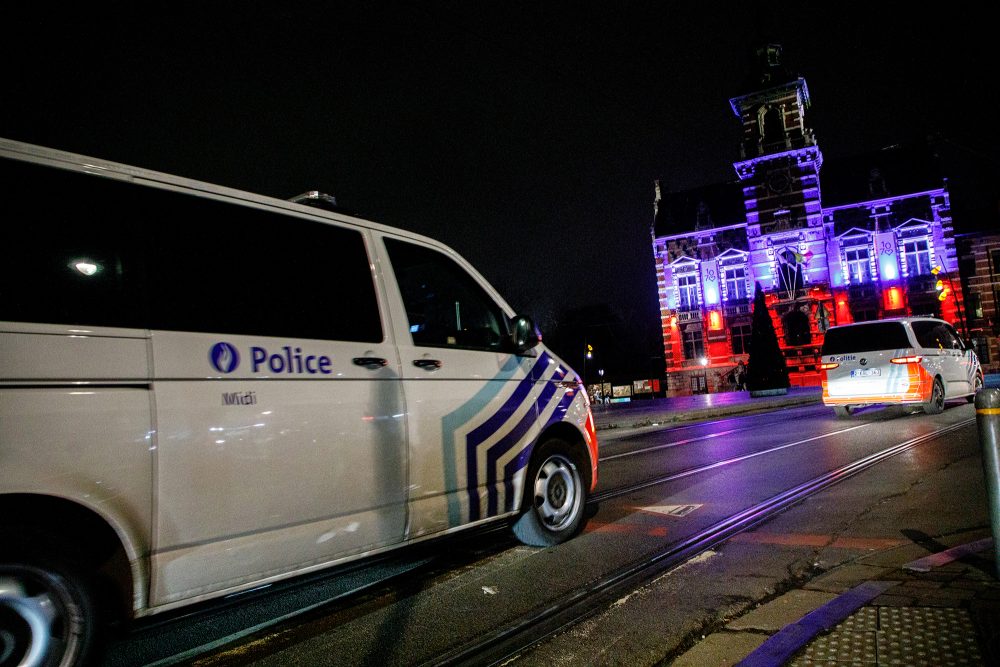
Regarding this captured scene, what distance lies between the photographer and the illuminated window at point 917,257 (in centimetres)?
4516

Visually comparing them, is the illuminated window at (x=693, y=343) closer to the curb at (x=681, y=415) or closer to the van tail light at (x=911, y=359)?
the curb at (x=681, y=415)

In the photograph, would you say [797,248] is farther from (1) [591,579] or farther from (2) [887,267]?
(1) [591,579]

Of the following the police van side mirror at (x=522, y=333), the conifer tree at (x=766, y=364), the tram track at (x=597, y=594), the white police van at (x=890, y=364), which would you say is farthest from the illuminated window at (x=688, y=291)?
the police van side mirror at (x=522, y=333)

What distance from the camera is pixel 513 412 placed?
4.55 metres

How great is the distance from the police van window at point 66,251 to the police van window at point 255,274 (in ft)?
0.43

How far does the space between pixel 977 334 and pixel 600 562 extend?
5130 cm

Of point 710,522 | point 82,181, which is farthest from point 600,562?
point 82,181

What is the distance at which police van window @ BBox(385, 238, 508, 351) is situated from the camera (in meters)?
Result: 4.14

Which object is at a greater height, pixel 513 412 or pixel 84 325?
pixel 84 325

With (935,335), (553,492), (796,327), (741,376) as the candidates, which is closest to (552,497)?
(553,492)

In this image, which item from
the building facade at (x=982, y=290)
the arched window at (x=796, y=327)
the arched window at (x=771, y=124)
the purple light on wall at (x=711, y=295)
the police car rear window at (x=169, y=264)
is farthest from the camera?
the purple light on wall at (x=711, y=295)

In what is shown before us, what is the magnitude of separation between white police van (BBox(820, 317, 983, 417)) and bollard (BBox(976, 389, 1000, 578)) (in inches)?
428

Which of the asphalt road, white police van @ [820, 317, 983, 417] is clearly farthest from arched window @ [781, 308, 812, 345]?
the asphalt road

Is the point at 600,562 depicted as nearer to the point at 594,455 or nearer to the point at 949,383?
the point at 594,455
